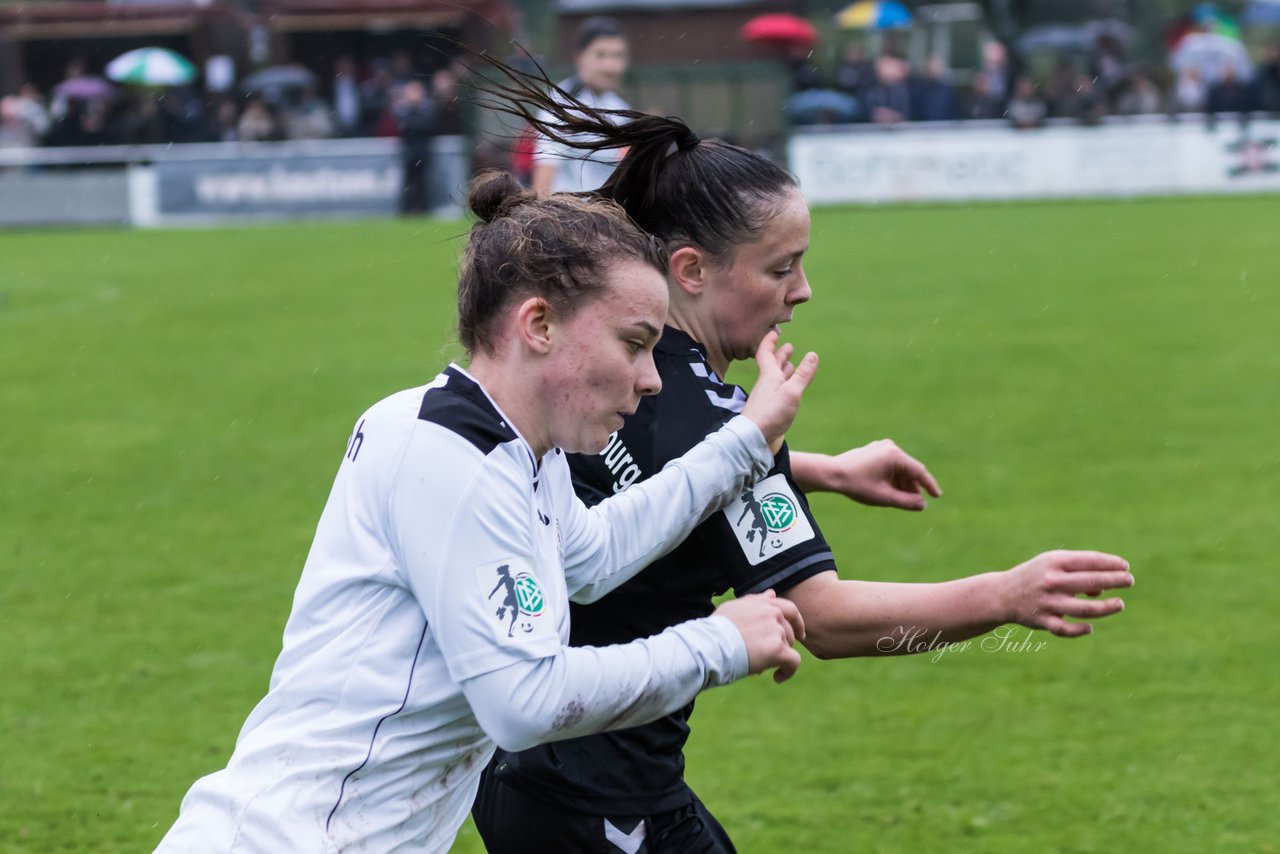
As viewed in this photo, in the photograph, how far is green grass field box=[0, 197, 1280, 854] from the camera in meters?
5.04

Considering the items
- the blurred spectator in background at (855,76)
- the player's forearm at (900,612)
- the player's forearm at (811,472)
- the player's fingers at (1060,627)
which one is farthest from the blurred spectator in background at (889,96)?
the player's fingers at (1060,627)

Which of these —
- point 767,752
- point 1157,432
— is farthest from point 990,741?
point 1157,432

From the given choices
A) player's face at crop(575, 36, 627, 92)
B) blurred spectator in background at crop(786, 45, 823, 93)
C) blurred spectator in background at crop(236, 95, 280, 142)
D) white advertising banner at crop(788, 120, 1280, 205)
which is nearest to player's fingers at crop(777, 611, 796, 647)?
player's face at crop(575, 36, 627, 92)

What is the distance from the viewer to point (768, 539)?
9.33 ft

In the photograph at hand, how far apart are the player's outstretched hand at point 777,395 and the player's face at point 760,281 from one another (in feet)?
0.25

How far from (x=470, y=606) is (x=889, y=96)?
26.4m

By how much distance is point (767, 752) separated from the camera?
5.41 meters

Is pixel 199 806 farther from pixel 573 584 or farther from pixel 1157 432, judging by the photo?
pixel 1157 432

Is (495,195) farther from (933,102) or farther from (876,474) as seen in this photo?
→ (933,102)

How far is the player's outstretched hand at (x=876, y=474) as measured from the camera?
344 cm

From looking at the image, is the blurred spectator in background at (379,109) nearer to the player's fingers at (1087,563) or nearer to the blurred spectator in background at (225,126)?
the blurred spectator in background at (225,126)

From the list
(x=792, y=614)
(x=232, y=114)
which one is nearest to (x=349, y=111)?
(x=232, y=114)

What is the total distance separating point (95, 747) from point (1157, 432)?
6.81 metres

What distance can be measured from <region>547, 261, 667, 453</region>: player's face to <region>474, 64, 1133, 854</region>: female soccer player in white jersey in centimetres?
38
